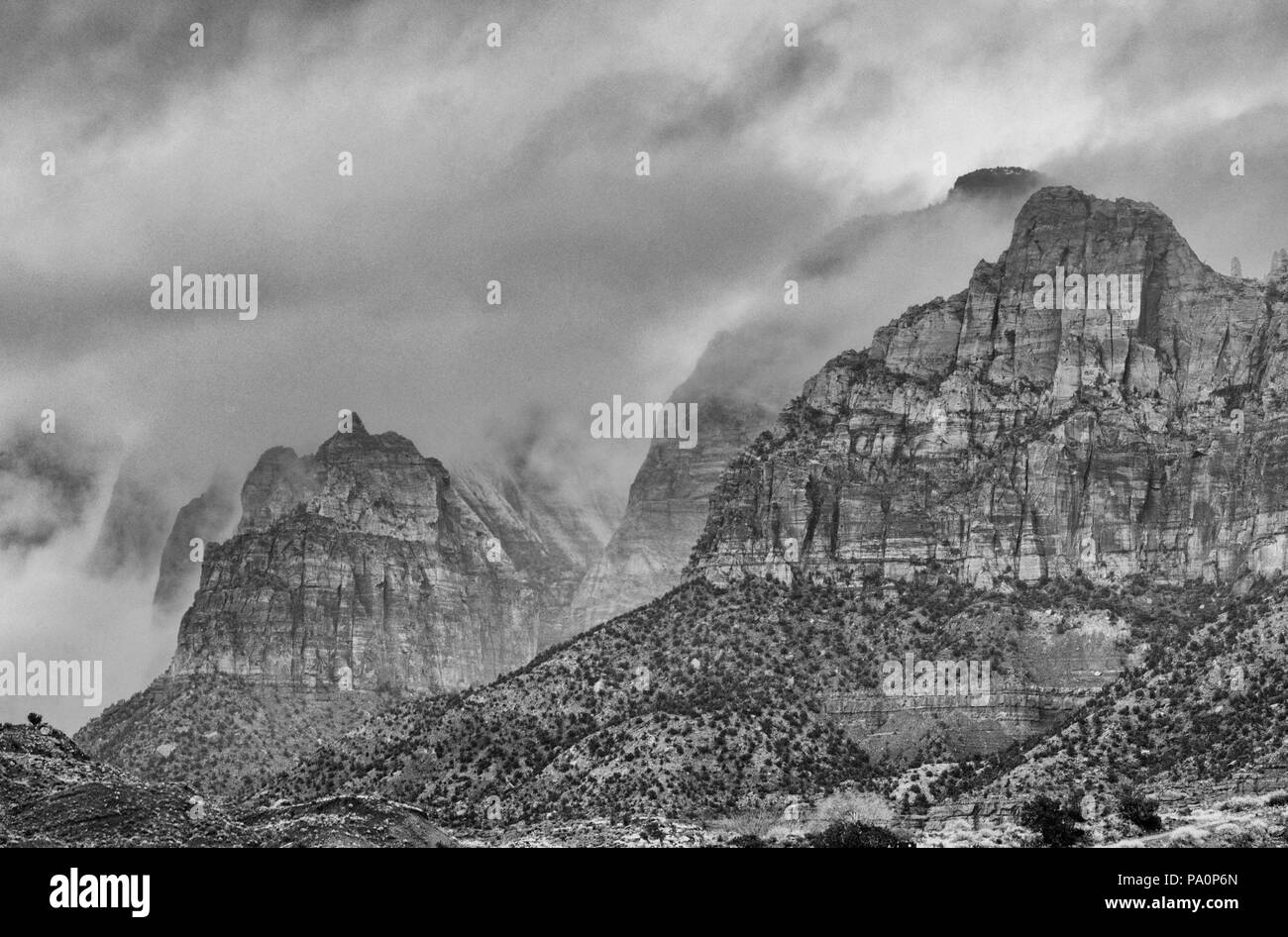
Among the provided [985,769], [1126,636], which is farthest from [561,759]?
[1126,636]

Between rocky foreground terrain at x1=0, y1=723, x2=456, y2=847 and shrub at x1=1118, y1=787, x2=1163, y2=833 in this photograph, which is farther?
shrub at x1=1118, y1=787, x2=1163, y2=833

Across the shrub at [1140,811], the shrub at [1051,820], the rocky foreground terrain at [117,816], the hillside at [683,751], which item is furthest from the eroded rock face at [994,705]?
the rocky foreground terrain at [117,816]

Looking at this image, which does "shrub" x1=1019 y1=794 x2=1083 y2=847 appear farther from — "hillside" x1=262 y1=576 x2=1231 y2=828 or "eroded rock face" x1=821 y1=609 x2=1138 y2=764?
"eroded rock face" x1=821 y1=609 x2=1138 y2=764

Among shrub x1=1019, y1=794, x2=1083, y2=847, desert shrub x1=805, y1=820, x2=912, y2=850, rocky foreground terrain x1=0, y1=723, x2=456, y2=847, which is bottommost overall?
desert shrub x1=805, y1=820, x2=912, y2=850

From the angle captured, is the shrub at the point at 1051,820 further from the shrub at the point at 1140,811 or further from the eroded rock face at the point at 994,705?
the eroded rock face at the point at 994,705

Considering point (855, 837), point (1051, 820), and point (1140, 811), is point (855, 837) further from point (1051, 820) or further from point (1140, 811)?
point (1140, 811)

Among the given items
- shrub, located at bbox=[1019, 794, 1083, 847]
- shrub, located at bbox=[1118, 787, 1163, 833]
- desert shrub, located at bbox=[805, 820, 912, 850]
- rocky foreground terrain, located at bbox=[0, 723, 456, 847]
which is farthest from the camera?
Result: desert shrub, located at bbox=[805, 820, 912, 850]

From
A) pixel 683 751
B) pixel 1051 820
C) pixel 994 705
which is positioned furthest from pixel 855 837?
pixel 994 705

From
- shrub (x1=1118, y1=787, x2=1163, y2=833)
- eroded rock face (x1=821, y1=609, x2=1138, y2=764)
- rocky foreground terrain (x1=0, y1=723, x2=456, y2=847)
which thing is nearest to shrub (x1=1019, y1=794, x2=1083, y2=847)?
Result: shrub (x1=1118, y1=787, x2=1163, y2=833)

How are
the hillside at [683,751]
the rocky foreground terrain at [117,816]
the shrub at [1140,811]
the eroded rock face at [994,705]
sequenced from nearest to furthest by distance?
the rocky foreground terrain at [117,816], the shrub at [1140,811], the hillside at [683,751], the eroded rock face at [994,705]
